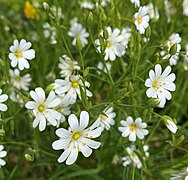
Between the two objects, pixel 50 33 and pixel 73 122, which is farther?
pixel 50 33

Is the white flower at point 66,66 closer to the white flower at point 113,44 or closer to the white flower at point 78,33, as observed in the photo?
the white flower at point 113,44

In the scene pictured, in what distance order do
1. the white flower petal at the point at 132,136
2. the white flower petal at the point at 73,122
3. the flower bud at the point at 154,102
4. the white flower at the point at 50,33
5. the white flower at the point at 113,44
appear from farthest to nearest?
1. the white flower at the point at 50,33
2. the white flower at the point at 113,44
3. the white flower petal at the point at 132,136
4. the flower bud at the point at 154,102
5. the white flower petal at the point at 73,122

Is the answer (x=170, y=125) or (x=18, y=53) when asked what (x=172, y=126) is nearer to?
(x=170, y=125)

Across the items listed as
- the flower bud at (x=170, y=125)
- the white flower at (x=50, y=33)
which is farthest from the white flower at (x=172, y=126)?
the white flower at (x=50, y=33)

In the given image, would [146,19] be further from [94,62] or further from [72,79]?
[94,62]

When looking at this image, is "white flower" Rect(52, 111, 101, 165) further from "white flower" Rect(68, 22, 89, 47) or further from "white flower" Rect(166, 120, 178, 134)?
"white flower" Rect(68, 22, 89, 47)

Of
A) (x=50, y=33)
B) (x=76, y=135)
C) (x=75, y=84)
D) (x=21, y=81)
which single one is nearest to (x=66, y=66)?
(x=75, y=84)

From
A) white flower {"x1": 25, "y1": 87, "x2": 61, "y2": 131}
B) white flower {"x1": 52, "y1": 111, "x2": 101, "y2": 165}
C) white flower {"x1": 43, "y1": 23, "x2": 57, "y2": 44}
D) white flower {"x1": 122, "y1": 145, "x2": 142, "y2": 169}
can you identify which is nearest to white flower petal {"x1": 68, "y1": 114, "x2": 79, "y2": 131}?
white flower {"x1": 52, "y1": 111, "x2": 101, "y2": 165}
